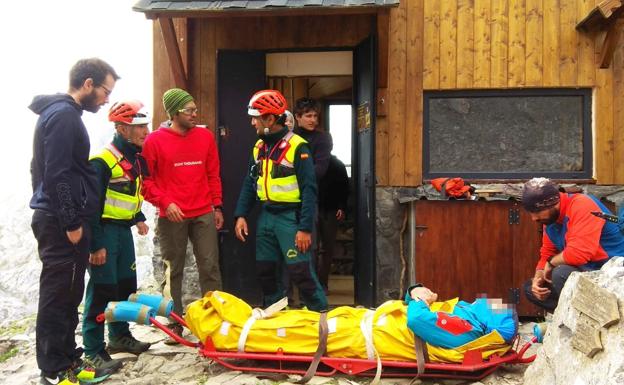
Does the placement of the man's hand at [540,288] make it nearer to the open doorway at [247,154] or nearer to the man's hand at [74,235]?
the open doorway at [247,154]

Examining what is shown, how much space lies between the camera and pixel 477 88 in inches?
254

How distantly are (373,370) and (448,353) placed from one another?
51 cm

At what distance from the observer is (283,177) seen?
4867 millimetres

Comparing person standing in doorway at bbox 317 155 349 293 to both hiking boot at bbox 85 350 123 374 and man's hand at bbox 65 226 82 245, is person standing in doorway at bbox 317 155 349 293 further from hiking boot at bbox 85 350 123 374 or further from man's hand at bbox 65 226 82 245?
man's hand at bbox 65 226 82 245

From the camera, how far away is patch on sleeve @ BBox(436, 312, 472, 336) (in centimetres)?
377

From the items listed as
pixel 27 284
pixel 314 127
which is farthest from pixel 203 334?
pixel 27 284

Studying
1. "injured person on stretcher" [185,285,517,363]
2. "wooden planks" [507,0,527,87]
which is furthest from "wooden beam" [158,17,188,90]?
"wooden planks" [507,0,527,87]

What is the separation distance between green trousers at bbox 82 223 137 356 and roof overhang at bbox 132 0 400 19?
221 centimetres

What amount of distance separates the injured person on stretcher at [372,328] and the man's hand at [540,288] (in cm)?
61

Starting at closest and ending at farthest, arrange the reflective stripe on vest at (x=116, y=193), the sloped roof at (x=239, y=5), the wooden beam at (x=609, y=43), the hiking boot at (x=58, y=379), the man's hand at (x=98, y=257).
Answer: the hiking boot at (x=58, y=379) → the man's hand at (x=98, y=257) → the reflective stripe on vest at (x=116, y=193) → the sloped roof at (x=239, y=5) → the wooden beam at (x=609, y=43)

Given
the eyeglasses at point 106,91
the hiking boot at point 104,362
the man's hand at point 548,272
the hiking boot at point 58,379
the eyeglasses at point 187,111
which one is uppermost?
the eyeglasses at point 106,91

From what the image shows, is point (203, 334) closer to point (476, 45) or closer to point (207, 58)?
point (207, 58)

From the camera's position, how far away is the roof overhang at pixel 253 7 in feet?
17.5

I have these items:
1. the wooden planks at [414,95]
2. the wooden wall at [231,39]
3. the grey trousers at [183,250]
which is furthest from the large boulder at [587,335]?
the wooden wall at [231,39]
